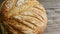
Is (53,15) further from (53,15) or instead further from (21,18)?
(21,18)

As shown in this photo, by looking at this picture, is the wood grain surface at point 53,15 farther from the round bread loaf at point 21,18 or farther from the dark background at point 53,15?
the round bread loaf at point 21,18

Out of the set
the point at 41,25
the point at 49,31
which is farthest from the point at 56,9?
the point at 41,25

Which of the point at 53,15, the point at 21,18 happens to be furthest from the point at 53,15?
the point at 21,18

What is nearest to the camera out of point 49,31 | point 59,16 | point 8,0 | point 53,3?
point 8,0

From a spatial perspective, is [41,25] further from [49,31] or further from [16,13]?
[49,31]

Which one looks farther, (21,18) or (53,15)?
(53,15)
